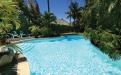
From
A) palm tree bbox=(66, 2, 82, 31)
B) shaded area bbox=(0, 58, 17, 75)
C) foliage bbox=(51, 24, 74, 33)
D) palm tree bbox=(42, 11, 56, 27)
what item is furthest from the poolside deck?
palm tree bbox=(66, 2, 82, 31)

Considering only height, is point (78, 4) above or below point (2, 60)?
above

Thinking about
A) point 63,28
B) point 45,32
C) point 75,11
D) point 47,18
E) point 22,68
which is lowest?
point 22,68

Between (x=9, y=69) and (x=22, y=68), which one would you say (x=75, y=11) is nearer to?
(x=22, y=68)

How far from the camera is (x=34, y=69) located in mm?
7949

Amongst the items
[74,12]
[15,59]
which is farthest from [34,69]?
[74,12]

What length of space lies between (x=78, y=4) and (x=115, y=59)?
96.6ft

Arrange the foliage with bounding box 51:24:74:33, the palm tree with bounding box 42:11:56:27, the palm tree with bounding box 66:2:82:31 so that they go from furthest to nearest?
the palm tree with bounding box 66:2:82:31
the foliage with bounding box 51:24:74:33
the palm tree with bounding box 42:11:56:27

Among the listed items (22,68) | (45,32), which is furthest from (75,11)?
(22,68)

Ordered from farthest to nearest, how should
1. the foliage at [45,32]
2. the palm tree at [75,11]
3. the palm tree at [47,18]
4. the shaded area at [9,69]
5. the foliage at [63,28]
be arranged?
the palm tree at [75,11] < the foliage at [63,28] < the palm tree at [47,18] < the foliage at [45,32] < the shaded area at [9,69]

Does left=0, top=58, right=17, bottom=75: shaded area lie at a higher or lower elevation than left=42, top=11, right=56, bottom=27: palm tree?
lower

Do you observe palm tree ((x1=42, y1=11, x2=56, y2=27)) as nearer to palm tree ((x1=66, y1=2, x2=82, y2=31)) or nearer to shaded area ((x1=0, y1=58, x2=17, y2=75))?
palm tree ((x1=66, y1=2, x2=82, y2=31))

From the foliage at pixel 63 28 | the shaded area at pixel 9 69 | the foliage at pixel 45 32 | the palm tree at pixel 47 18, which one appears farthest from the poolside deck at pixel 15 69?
the foliage at pixel 63 28

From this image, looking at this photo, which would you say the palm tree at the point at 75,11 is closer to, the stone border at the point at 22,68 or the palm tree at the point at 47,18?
the palm tree at the point at 47,18

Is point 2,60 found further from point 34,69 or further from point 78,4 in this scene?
point 78,4
